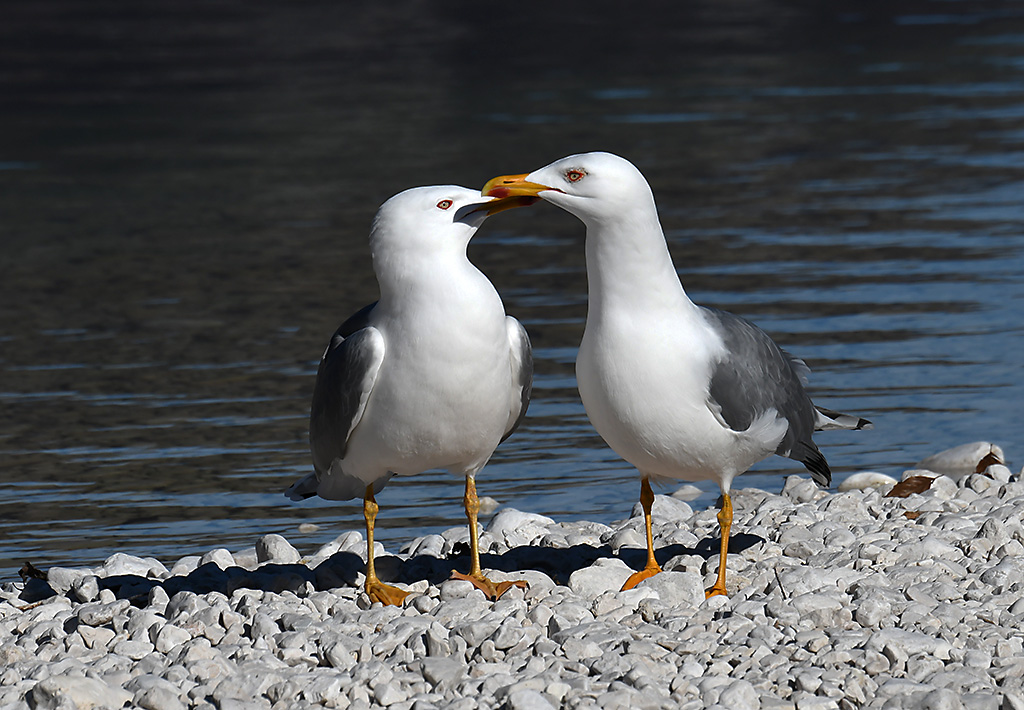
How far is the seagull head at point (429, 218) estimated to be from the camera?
5.55 metres

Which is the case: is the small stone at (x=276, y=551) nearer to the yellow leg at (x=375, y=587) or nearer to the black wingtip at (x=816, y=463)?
the yellow leg at (x=375, y=587)

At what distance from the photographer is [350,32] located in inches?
1318

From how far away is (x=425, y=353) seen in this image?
18.1 feet

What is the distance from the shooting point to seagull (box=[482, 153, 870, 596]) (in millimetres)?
5531

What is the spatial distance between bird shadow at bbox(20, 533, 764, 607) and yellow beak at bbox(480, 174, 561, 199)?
156 centimetres

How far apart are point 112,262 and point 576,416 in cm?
651

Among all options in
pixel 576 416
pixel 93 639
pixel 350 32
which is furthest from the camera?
pixel 350 32

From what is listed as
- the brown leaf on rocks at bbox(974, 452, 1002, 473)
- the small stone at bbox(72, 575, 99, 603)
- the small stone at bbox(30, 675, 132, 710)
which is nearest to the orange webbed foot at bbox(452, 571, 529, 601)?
the small stone at bbox(30, 675, 132, 710)

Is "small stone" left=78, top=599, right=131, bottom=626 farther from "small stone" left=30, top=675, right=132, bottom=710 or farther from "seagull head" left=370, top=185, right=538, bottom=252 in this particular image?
"seagull head" left=370, top=185, right=538, bottom=252

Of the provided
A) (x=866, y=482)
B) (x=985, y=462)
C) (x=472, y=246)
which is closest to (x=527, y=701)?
(x=866, y=482)

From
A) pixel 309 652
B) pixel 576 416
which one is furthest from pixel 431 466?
pixel 576 416

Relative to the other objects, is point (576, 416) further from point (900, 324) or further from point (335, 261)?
point (335, 261)

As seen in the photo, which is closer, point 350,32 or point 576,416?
A: point 576,416

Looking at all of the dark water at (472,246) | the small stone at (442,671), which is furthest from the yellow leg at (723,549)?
the dark water at (472,246)
